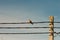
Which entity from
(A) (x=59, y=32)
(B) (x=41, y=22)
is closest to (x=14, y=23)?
(B) (x=41, y=22)

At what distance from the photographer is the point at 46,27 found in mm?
27422

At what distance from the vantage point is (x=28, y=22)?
27.7 meters

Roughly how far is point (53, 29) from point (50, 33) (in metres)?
0.49

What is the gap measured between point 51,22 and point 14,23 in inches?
136

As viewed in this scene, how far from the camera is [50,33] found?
2703cm

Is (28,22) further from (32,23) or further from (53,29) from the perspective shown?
(53,29)

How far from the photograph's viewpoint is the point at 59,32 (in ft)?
91.6

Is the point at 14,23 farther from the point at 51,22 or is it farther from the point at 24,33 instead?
the point at 51,22

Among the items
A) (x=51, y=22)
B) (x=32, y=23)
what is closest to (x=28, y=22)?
→ (x=32, y=23)

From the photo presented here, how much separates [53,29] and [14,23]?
368 centimetres

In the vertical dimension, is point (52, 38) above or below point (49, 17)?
below

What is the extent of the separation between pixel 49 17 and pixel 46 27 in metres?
0.96

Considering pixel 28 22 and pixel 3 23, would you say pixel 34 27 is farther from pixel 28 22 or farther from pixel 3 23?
pixel 3 23

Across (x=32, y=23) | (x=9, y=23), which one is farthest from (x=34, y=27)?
(x=9, y=23)
